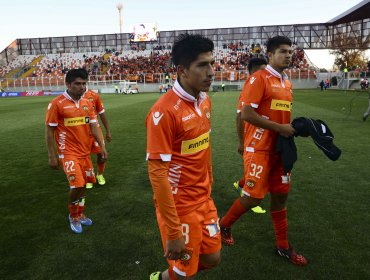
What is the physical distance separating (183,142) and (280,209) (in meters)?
1.92

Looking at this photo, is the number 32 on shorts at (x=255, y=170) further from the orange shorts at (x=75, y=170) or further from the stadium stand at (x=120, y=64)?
the stadium stand at (x=120, y=64)

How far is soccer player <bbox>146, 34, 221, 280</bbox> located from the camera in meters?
2.17

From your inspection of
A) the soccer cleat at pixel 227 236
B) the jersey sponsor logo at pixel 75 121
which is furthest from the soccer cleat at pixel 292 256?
the jersey sponsor logo at pixel 75 121

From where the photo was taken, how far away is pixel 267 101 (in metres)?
3.60

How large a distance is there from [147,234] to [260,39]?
70.5 meters

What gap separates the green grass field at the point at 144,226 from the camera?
Result: 141 inches

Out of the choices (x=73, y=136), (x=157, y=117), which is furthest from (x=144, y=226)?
(x=157, y=117)

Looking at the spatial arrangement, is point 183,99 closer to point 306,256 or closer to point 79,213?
point 306,256

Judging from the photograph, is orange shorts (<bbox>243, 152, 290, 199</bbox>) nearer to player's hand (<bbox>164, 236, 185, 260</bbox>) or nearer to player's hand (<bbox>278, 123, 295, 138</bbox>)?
player's hand (<bbox>278, 123, 295, 138</bbox>)

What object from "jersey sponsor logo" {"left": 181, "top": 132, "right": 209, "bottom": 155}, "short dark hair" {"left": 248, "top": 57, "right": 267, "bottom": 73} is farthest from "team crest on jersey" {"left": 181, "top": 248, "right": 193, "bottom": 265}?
"short dark hair" {"left": 248, "top": 57, "right": 267, "bottom": 73}

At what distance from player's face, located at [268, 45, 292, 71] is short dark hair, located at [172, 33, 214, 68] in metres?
1.41

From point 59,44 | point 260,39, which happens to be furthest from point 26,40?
point 260,39

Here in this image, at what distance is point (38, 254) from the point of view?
397 cm

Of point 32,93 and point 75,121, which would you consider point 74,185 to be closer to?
point 75,121
